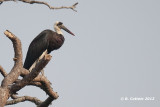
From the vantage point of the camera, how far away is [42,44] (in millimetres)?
12477

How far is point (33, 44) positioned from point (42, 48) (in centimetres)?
51

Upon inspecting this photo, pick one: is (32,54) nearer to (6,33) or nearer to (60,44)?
(60,44)

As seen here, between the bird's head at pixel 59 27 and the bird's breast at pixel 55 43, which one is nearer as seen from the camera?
the bird's breast at pixel 55 43

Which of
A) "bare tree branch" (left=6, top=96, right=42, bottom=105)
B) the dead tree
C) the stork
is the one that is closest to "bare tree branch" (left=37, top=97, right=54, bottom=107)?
the dead tree

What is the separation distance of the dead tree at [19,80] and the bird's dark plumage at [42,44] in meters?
4.28

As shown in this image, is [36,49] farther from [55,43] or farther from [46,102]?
[46,102]

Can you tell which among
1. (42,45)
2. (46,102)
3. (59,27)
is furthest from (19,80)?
(59,27)

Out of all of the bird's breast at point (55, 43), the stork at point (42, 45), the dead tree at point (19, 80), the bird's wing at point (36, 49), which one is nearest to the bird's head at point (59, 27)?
the stork at point (42, 45)

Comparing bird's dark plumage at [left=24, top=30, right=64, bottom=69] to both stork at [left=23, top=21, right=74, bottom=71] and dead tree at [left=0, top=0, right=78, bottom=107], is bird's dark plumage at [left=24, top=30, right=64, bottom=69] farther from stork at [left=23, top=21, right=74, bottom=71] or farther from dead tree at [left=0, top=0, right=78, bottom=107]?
dead tree at [left=0, top=0, right=78, bottom=107]

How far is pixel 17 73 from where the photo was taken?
23.8 feet

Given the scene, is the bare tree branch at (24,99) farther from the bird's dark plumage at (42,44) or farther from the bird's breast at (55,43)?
the bird's breast at (55,43)

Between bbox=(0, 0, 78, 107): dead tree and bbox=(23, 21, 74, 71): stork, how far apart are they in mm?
4201

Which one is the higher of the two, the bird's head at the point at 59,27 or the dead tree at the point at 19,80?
the bird's head at the point at 59,27

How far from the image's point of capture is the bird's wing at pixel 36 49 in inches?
486
